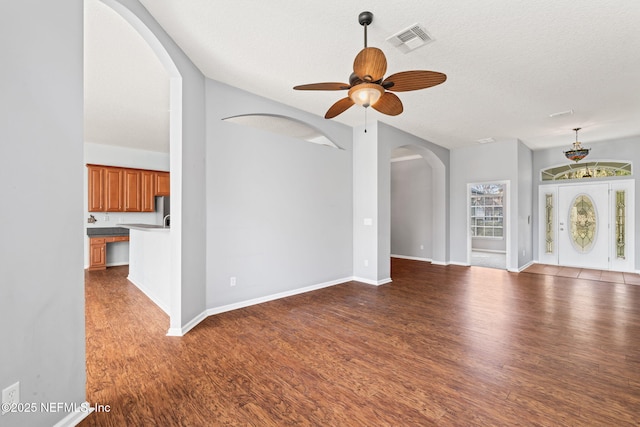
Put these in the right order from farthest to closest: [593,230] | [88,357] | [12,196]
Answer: [593,230]
[88,357]
[12,196]

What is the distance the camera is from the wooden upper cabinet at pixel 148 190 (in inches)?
287

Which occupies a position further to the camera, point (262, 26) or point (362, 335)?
point (362, 335)

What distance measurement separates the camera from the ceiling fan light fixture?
2262 mm

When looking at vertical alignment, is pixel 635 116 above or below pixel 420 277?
above

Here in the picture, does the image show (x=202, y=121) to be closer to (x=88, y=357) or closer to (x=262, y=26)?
(x=262, y=26)

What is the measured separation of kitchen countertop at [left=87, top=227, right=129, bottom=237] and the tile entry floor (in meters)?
9.39

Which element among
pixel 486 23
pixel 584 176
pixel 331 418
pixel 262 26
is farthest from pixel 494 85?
pixel 584 176

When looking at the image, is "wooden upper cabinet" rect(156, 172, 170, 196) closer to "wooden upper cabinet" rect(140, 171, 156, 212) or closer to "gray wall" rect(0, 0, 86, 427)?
"wooden upper cabinet" rect(140, 171, 156, 212)

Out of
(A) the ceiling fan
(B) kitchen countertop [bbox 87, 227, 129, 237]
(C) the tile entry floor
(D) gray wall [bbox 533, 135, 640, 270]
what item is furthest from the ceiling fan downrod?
(B) kitchen countertop [bbox 87, 227, 129, 237]

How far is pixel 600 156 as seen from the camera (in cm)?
653

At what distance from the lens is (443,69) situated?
327 centimetres

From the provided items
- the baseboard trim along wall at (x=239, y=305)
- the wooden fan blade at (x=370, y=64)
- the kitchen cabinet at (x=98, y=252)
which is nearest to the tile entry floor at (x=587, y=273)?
the baseboard trim along wall at (x=239, y=305)

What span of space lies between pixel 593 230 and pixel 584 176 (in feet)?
4.22

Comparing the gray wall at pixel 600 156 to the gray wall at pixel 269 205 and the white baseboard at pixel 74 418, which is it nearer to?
the gray wall at pixel 269 205
